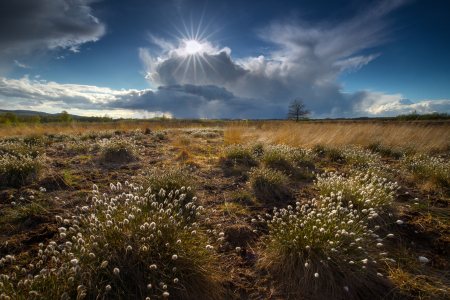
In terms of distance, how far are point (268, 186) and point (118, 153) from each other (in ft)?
17.0

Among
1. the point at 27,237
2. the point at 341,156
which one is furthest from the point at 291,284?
the point at 341,156

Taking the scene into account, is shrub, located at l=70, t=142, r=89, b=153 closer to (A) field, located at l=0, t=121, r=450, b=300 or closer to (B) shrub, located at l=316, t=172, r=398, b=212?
(A) field, located at l=0, t=121, r=450, b=300

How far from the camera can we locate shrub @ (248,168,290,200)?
3.82 m

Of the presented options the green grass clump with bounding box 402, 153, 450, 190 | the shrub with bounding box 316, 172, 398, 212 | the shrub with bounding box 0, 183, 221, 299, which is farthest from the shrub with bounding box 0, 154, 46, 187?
the green grass clump with bounding box 402, 153, 450, 190

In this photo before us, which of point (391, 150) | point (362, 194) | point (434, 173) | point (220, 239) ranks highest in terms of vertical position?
point (391, 150)

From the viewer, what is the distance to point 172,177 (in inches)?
135

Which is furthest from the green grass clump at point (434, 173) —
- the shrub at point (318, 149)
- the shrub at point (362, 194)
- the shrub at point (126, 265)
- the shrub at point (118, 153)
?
the shrub at point (118, 153)

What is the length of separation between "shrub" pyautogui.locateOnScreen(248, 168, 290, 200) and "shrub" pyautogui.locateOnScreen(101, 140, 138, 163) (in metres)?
4.49

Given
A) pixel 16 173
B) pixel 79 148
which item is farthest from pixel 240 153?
pixel 79 148

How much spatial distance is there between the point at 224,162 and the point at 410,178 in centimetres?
516

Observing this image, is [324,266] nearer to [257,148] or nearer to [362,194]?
[362,194]

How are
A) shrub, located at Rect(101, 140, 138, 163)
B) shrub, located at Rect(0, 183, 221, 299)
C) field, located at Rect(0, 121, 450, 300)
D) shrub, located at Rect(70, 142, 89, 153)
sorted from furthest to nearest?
shrub, located at Rect(70, 142, 89, 153)
shrub, located at Rect(101, 140, 138, 163)
field, located at Rect(0, 121, 450, 300)
shrub, located at Rect(0, 183, 221, 299)

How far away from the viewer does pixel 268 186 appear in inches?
154

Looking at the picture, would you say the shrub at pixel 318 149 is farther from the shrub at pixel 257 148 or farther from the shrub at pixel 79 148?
the shrub at pixel 79 148
